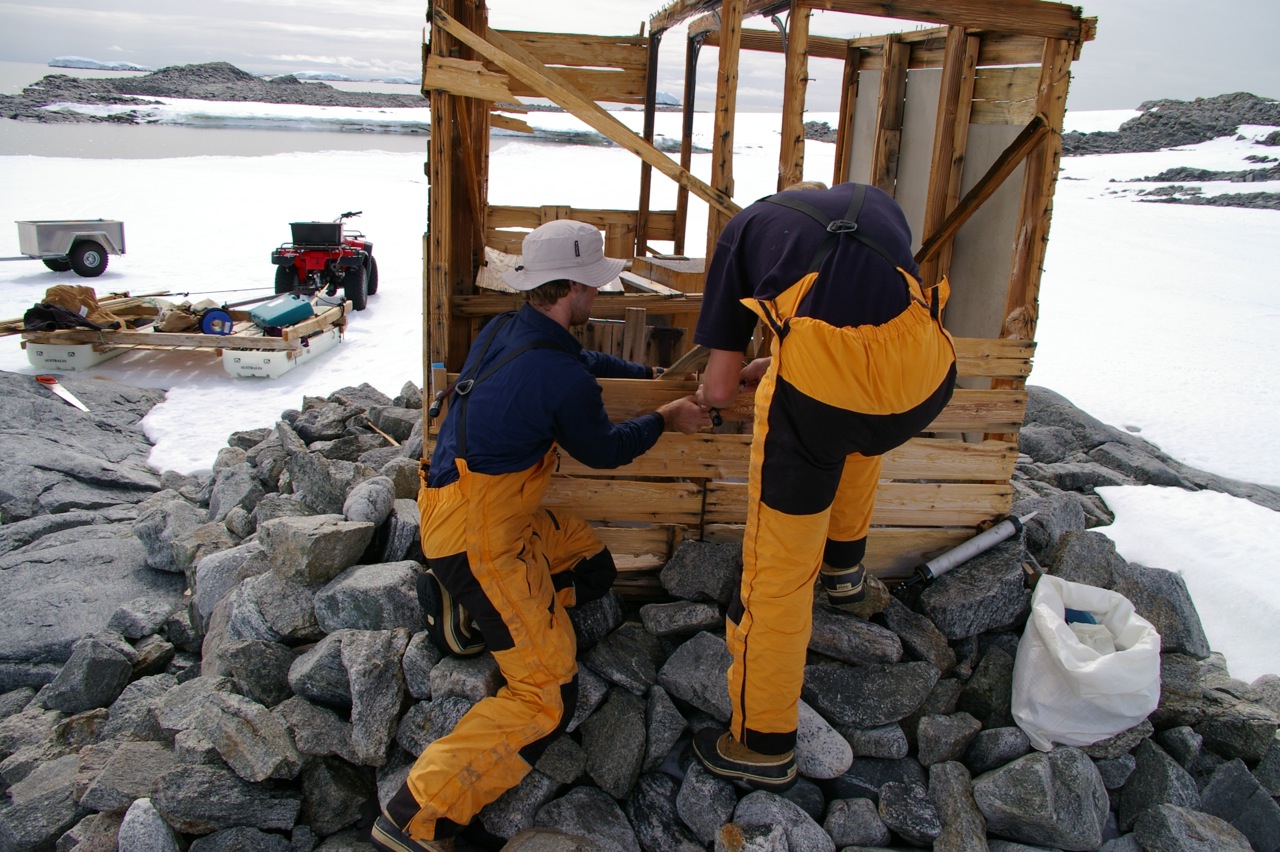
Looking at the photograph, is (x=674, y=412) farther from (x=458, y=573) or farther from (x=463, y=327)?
(x=463, y=327)

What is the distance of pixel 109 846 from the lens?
3.25 metres

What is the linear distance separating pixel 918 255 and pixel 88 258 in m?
13.1

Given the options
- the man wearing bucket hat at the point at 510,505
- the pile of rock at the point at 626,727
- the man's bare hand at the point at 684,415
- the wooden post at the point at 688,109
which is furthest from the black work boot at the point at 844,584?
the wooden post at the point at 688,109

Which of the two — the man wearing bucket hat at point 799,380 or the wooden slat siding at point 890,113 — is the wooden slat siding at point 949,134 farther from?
the man wearing bucket hat at point 799,380

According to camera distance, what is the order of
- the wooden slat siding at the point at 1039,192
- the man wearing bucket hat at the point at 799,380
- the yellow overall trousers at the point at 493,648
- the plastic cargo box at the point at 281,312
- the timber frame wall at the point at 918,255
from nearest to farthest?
the man wearing bucket hat at the point at 799,380 < the yellow overall trousers at the point at 493,648 < the timber frame wall at the point at 918,255 < the wooden slat siding at the point at 1039,192 < the plastic cargo box at the point at 281,312

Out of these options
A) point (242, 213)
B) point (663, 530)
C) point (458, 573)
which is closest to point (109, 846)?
point (458, 573)

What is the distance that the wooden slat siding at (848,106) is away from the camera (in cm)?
673

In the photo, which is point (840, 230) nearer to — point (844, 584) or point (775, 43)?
point (844, 584)

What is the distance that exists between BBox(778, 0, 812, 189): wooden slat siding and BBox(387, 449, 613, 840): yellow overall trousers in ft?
6.09

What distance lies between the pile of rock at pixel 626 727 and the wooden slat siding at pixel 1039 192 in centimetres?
120

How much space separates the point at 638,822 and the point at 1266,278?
2029 cm

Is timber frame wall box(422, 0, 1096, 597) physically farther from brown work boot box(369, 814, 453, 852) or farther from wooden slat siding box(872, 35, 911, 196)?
brown work boot box(369, 814, 453, 852)

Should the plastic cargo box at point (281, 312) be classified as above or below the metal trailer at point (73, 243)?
below

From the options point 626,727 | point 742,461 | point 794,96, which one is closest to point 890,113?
point 794,96
